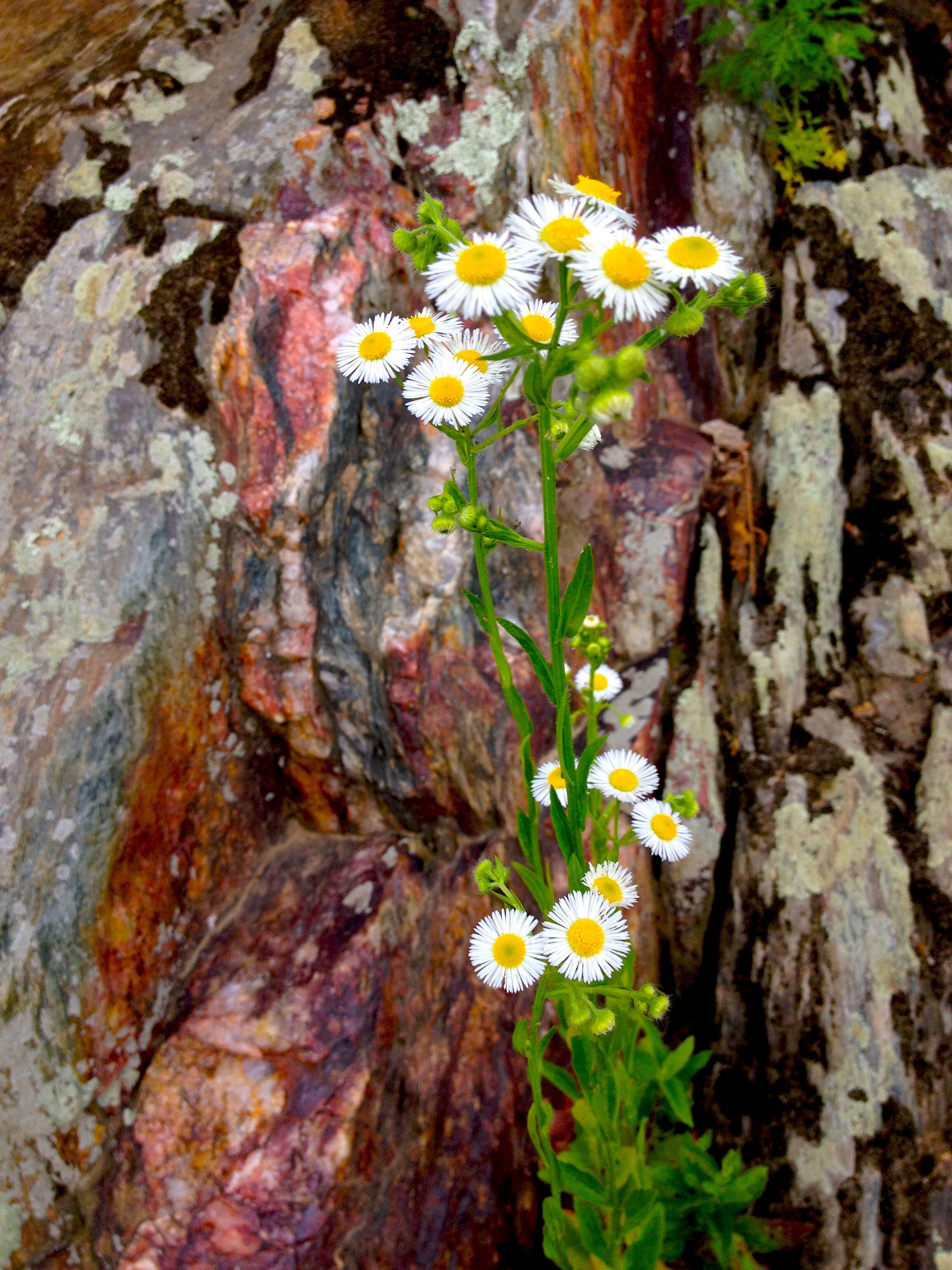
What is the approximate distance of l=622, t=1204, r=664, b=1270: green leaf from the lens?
1776mm

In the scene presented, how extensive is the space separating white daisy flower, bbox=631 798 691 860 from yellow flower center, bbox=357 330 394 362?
111cm

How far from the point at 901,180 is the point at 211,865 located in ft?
11.9

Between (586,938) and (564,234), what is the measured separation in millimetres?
1122

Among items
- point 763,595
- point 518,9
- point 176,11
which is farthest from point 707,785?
point 176,11

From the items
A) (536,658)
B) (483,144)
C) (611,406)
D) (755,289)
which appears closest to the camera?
(611,406)

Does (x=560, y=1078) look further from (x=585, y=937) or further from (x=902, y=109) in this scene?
(x=902, y=109)

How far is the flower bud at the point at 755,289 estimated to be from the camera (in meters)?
1.18

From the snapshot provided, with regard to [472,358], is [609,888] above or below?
below

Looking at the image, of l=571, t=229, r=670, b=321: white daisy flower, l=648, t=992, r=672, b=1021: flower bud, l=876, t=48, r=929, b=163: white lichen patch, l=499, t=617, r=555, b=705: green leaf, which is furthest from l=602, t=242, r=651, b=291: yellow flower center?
l=876, t=48, r=929, b=163: white lichen patch

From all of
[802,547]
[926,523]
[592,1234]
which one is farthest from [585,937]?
[926,523]

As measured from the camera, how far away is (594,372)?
1071 millimetres

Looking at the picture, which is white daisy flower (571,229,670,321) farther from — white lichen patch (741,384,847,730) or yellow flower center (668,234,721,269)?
white lichen patch (741,384,847,730)

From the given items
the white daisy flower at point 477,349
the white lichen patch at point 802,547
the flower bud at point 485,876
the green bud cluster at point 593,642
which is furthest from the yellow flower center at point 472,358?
the white lichen patch at point 802,547

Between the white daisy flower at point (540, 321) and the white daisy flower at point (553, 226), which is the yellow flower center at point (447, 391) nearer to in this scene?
the white daisy flower at point (540, 321)
